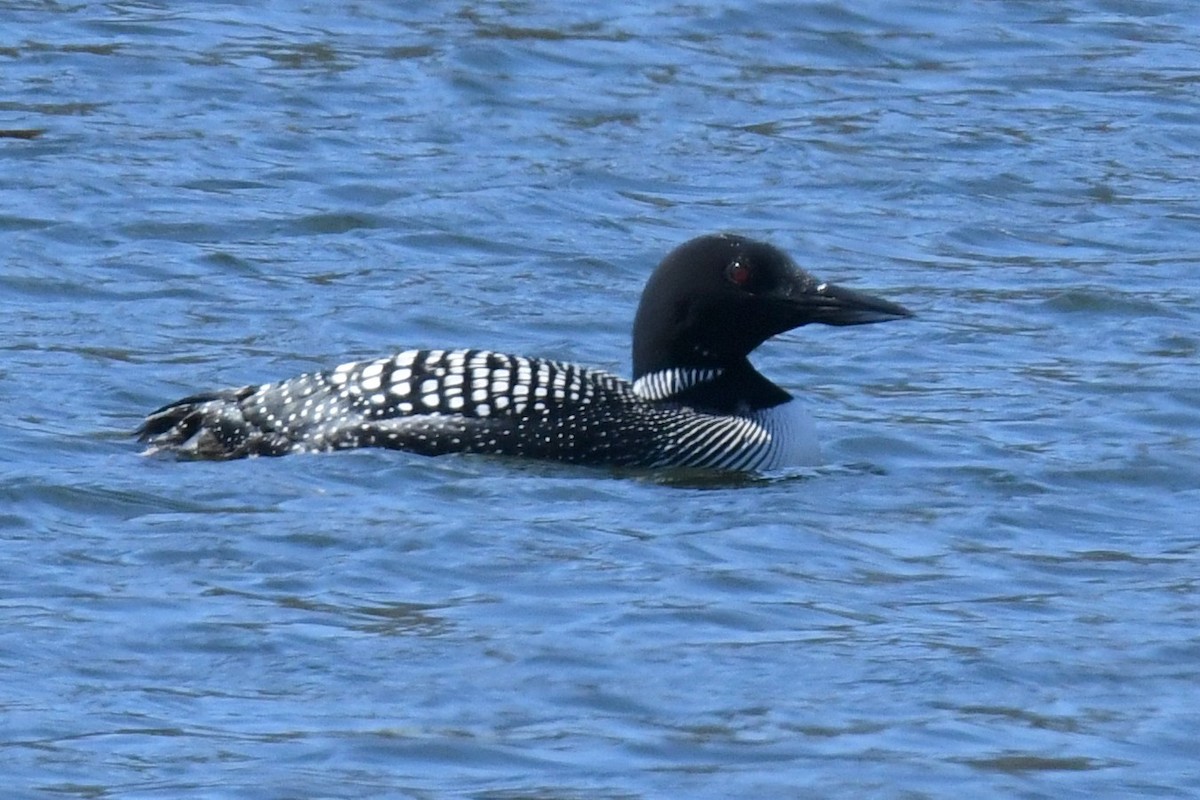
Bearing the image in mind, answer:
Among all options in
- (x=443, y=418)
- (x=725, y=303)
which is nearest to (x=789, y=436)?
(x=725, y=303)

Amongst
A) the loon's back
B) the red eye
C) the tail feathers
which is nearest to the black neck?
the loon's back

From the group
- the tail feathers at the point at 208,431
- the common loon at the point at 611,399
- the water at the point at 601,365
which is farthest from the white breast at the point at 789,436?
the tail feathers at the point at 208,431

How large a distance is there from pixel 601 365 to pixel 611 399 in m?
1.34

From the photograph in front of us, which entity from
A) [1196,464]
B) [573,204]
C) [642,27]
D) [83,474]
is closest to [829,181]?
[573,204]

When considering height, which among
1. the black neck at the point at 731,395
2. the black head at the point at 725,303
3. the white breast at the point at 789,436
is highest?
the black head at the point at 725,303

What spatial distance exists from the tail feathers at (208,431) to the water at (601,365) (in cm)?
12

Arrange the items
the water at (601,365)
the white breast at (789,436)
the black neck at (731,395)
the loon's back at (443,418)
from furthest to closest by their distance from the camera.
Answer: the black neck at (731,395) < the white breast at (789,436) < the loon's back at (443,418) < the water at (601,365)

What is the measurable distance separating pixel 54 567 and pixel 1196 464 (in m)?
2.98

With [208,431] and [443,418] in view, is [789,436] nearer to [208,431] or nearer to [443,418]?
[443,418]

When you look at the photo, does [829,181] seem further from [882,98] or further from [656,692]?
[656,692]

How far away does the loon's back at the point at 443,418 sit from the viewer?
736 centimetres

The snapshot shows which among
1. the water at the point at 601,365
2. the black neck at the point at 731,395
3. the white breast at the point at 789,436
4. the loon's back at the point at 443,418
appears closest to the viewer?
the water at the point at 601,365

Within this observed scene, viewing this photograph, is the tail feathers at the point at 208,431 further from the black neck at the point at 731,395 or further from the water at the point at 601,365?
the black neck at the point at 731,395

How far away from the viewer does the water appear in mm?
5328
